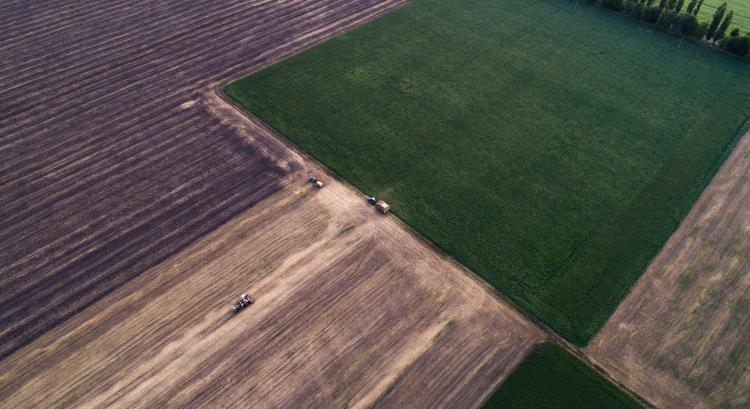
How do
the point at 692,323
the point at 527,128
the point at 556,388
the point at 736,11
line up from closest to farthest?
the point at 556,388 < the point at 692,323 < the point at 527,128 < the point at 736,11

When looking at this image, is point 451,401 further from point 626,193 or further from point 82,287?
point 82,287

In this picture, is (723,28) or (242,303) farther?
(723,28)

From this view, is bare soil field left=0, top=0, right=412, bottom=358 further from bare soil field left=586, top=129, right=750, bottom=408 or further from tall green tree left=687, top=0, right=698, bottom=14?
tall green tree left=687, top=0, right=698, bottom=14

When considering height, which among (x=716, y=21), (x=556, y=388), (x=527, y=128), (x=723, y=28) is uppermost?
(x=716, y=21)

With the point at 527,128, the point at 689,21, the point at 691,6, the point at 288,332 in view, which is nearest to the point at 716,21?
the point at 689,21

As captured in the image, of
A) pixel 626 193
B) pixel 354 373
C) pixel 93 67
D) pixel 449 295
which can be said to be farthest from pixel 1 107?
pixel 626 193

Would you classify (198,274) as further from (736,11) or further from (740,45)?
(736,11)

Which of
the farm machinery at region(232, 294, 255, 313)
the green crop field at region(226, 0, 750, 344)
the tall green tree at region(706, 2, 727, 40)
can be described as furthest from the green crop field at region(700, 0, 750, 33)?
the farm machinery at region(232, 294, 255, 313)
